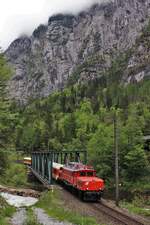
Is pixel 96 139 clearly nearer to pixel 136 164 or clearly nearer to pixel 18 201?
pixel 136 164

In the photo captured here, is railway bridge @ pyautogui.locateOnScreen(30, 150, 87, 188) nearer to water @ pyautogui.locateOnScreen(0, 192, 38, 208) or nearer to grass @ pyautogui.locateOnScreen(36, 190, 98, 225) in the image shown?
water @ pyautogui.locateOnScreen(0, 192, 38, 208)

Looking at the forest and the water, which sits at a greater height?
the forest

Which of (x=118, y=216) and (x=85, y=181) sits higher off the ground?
(x=85, y=181)

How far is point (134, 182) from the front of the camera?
197 ft

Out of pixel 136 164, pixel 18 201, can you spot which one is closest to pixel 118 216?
pixel 18 201

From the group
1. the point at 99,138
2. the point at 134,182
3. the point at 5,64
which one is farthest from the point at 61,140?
the point at 5,64

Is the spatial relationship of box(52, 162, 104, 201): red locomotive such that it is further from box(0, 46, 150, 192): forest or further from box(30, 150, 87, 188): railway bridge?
box(30, 150, 87, 188): railway bridge

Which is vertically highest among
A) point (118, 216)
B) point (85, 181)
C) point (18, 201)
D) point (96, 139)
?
point (96, 139)

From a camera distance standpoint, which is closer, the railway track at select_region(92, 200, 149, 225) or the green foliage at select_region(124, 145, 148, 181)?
the railway track at select_region(92, 200, 149, 225)

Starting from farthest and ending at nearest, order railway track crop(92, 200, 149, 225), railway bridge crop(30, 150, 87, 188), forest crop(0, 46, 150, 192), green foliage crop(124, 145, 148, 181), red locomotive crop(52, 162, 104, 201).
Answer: green foliage crop(124, 145, 148, 181) → railway bridge crop(30, 150, 87, 188) → red locomotive crop(52, 162, 104, 201) → forest crop(0, 46, 150, 192) → railway track crop(92, 200, 149, 225)

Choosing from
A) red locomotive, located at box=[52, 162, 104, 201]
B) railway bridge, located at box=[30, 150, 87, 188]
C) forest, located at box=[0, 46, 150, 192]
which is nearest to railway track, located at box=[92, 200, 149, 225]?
red locomotive, located at box=[52, 162, 104, 201]

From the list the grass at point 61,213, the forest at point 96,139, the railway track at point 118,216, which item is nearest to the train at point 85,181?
the grass at point 61,213

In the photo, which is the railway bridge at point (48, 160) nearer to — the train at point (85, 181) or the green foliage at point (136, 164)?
the green foliage at point (136, 164)

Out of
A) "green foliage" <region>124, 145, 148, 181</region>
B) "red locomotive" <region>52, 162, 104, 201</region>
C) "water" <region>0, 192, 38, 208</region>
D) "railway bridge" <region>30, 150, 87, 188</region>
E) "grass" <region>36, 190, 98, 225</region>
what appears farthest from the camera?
"green foliage" <region>124, 145, 148, 181</region>
